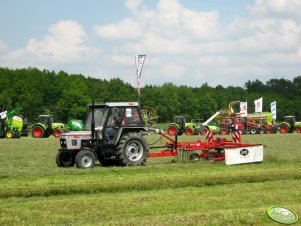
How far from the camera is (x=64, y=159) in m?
16.0

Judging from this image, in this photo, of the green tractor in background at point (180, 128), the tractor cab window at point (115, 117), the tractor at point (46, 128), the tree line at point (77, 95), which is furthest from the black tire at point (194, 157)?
the tree line at point (77, 95)

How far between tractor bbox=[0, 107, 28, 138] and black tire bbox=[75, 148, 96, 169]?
24768mm

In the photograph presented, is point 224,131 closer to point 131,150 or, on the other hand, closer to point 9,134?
point 9,134

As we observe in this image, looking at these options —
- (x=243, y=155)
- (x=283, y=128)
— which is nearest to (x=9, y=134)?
(x=283, y=128)

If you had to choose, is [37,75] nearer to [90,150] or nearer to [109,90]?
[109,90]

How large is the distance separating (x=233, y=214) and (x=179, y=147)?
31.5 ft

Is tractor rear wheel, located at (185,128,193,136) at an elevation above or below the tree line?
below

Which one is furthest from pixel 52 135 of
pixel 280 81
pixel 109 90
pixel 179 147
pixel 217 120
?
pixel 280 81

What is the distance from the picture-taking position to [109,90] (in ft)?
288

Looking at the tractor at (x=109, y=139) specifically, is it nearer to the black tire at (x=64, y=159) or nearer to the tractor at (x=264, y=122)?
the black tire at (x=64, y=159)

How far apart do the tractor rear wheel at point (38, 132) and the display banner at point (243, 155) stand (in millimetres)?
26943

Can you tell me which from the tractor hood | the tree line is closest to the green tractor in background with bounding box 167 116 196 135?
the tractor hood

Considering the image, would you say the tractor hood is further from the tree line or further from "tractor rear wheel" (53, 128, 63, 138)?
the tree line

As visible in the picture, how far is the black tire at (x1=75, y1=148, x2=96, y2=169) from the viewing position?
15203mm
